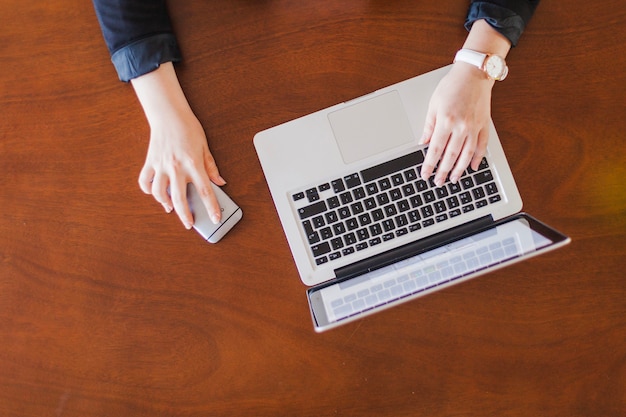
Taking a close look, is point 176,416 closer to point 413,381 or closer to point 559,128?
point 413,381

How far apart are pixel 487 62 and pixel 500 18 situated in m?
0.07

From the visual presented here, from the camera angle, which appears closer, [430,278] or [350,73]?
[430,278]

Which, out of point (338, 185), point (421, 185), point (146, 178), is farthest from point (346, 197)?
point (146, 178)

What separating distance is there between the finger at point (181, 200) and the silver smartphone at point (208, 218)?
12 millimetres

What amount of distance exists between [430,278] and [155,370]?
1.61 ft

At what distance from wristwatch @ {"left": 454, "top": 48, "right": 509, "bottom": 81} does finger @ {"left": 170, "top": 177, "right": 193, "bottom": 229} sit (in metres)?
0.51

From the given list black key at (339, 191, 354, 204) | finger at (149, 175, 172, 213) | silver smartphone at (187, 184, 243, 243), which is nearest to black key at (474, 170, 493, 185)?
black key at (339, 191, 354, 204)

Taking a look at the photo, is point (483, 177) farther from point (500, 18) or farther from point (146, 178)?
point (146, 178)

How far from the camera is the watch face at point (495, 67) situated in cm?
92

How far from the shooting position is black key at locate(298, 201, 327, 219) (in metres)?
0.91

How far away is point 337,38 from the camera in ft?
3.13

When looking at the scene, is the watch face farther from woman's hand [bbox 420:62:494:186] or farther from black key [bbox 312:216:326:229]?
black key [bbox 312:216:326:229]

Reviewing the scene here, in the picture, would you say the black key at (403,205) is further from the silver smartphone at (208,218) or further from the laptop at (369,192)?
the silver smartphone at (208,218)

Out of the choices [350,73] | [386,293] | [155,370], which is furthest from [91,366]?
[350,73]
